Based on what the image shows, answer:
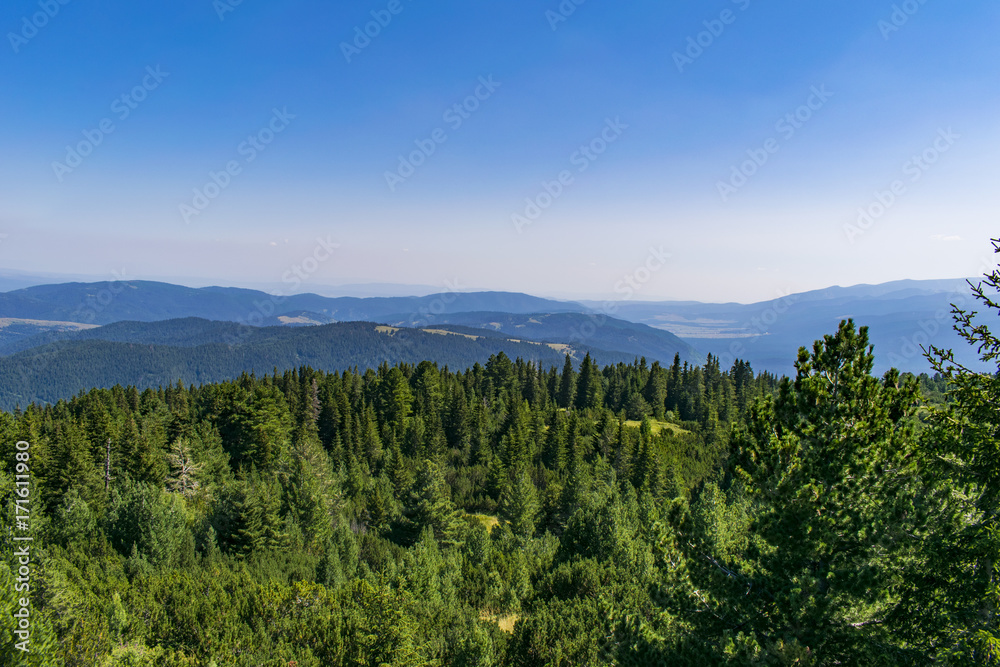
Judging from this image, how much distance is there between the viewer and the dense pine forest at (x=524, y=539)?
9.52 metres

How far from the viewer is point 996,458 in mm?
9234

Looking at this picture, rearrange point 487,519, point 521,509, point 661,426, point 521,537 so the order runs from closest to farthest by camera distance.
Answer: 1. point 521,537
2. point 521,509
3. point 487,519
4. point 661,426

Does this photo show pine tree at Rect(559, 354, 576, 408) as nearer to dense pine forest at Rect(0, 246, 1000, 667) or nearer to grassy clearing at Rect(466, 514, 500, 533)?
dense pine forest at Rect(0, 246, 1000, 667)

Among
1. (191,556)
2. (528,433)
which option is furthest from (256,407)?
(528,433)

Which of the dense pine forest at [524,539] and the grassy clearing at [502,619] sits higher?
the dense pine forest at [524,539]

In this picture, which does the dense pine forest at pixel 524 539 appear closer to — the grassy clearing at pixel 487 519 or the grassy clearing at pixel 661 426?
the grassy clearing at pixel 487 519

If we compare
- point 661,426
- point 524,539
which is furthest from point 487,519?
point 661,426

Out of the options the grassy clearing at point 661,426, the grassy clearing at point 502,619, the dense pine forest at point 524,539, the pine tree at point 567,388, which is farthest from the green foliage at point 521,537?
the pine tree at point 567,388

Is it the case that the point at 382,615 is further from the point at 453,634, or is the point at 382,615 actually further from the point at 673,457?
the point at 673,457

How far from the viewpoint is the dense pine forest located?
9.52 metres

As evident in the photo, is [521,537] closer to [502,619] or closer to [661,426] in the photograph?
[502,619]

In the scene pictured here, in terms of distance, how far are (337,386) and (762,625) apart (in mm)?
87373

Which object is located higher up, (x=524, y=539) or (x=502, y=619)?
(x=502, y=619)

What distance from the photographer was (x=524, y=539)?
1857 inches
